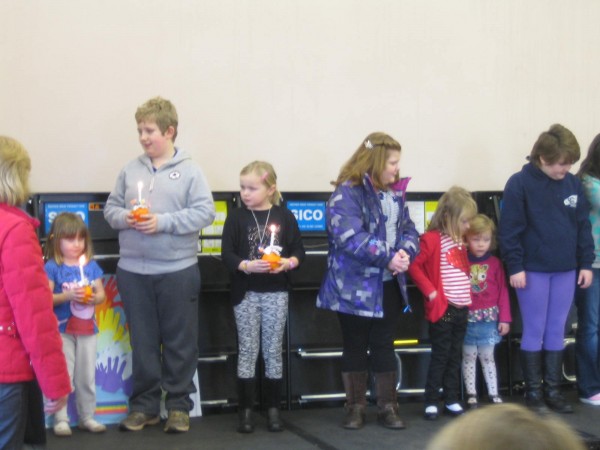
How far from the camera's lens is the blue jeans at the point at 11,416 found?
3031mm

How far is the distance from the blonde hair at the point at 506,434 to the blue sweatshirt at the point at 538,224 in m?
4.01

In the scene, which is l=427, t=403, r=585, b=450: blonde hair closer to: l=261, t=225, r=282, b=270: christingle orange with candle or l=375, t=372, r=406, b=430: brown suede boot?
l=261, t=225, r=282, b=270: christingle orange with candle

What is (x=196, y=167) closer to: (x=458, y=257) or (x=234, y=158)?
(x=234, y=158)

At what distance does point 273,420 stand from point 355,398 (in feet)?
1.54

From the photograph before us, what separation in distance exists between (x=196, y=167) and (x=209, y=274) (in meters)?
0.73

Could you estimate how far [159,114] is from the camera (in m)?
4.82

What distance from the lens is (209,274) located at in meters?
5.34

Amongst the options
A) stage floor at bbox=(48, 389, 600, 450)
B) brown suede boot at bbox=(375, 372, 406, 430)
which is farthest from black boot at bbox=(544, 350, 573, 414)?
brown suede boot at bbox=(375, 372, 406, 430)

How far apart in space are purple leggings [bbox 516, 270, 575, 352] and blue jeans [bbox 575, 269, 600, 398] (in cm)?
26

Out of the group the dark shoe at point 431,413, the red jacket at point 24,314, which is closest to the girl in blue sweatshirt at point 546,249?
the dark shoe at point 431,413

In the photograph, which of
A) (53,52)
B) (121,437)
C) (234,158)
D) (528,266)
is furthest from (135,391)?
(528,266)

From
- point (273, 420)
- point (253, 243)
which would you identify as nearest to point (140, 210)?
point (253, 243)

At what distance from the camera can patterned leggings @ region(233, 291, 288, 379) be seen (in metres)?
4.84

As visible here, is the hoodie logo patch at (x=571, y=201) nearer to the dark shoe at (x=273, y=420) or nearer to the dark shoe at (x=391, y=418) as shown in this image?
the dark shoe at (x=391, y=418)
